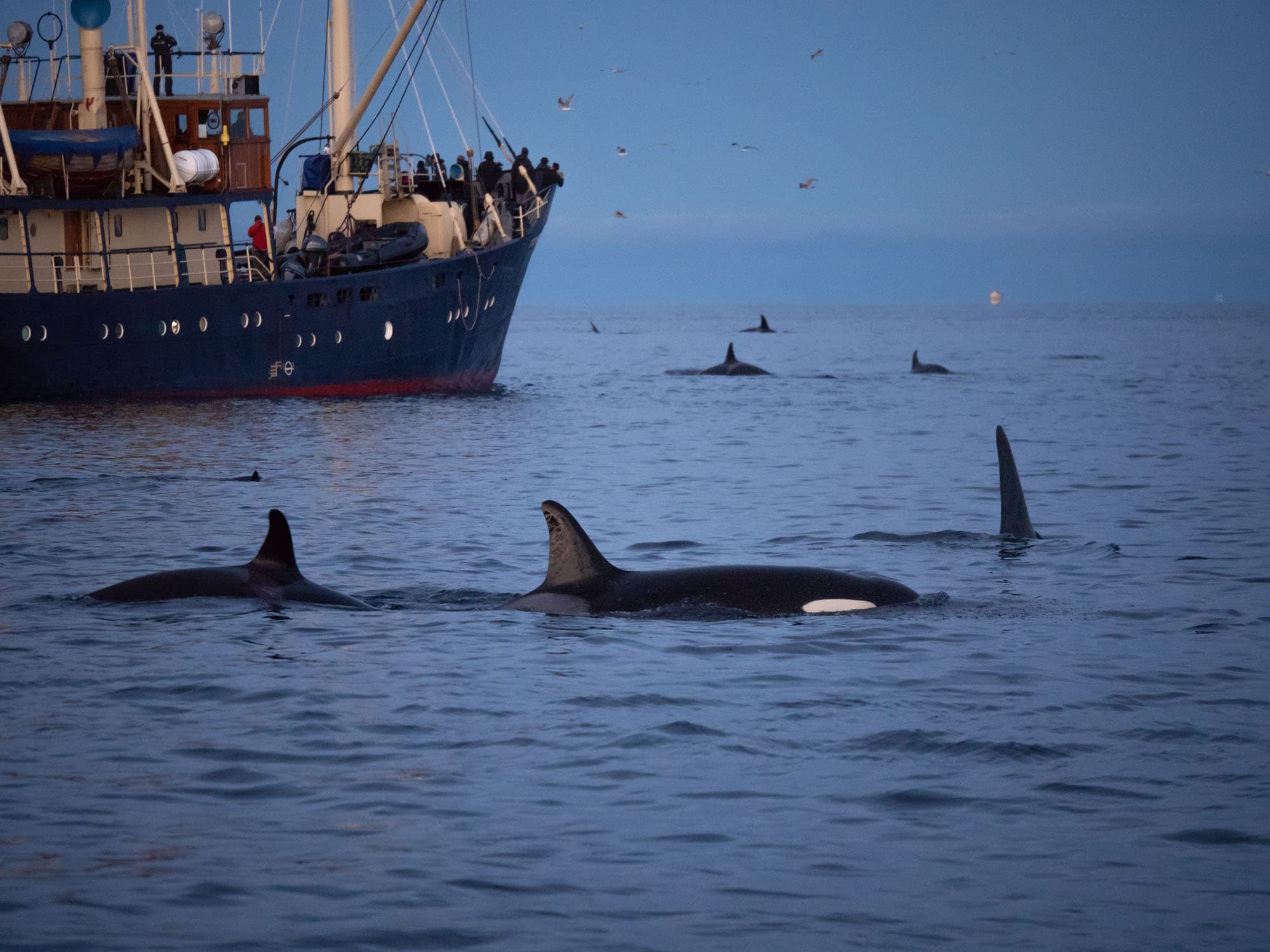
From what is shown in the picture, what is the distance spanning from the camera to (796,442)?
30625 mm

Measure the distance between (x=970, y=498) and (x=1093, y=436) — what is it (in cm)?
1170

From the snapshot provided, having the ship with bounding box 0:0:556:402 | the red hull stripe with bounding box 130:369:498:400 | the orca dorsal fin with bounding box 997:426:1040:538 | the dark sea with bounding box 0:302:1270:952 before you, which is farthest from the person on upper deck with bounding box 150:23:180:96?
the orca dorsal fin with bounding box 997:426:1040:538

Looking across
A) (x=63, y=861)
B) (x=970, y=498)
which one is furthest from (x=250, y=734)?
(x=970, y=498)

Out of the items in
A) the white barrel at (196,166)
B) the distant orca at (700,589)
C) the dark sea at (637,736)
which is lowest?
the dark sea at (637,736)

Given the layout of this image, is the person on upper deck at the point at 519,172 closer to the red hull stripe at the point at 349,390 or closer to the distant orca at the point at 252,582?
the red hull stripe at the point at 349,390

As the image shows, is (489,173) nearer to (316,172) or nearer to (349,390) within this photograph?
(316,172)

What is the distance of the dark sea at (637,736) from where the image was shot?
5824 millimetres

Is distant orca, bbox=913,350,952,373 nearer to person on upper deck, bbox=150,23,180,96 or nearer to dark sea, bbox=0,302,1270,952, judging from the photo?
person on upper deck, bbox=150,23,180,96

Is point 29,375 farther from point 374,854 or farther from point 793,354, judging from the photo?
point 793,354

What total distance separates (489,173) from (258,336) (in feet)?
33.4

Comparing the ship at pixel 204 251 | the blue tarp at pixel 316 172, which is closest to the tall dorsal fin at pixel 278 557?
the ship at pixel 204 251

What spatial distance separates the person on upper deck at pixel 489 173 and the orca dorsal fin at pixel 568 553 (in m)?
35.0

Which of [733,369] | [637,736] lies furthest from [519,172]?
[637,736]

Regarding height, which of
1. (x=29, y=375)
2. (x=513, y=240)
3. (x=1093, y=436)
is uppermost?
(x=513, y=240)
